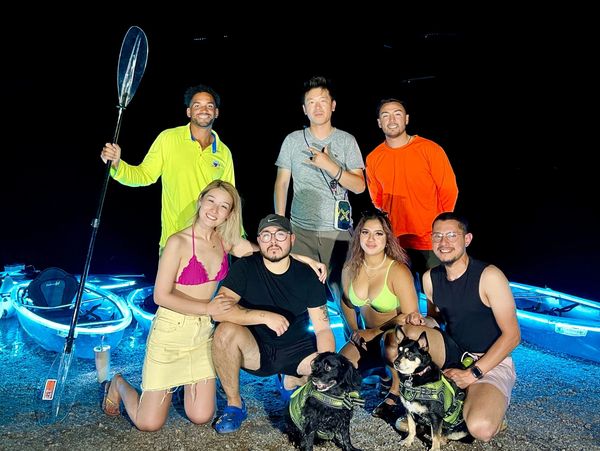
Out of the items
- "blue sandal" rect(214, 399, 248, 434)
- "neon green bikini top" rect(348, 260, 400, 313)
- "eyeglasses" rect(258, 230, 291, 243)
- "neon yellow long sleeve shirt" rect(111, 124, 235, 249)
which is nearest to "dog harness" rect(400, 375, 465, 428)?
"neon green bikini top" rect(348, 260, 400, 313)

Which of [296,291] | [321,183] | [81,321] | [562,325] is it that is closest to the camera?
[296,291]

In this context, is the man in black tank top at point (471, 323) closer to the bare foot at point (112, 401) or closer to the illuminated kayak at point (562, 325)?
the bare foot at point (112, 401)

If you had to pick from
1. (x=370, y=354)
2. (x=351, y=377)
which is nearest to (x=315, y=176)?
(x=370, y=354)

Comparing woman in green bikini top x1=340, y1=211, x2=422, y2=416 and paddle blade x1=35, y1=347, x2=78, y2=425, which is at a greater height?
woman in green bikini top x1=340, y1=211, x2=422, y2=416

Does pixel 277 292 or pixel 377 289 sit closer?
pixel 277 292

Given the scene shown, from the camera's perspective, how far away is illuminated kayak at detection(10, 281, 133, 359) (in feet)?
15.1

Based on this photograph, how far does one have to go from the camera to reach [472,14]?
38.1 ft

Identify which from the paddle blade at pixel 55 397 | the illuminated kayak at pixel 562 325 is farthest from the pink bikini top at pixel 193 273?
the illuminated kayak at pixel 562 325

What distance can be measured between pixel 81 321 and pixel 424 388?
13.8ft

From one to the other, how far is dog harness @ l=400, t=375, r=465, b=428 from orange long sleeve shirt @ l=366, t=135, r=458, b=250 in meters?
1.58

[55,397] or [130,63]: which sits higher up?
[130,63]

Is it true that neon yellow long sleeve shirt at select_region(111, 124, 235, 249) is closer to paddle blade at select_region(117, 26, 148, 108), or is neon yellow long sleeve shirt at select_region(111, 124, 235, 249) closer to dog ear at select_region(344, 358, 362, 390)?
paddle blade at select_region(117, 26, 148, 108)

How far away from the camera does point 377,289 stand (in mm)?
3424

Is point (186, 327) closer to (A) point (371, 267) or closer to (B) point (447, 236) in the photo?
(A) point (371, 267)
